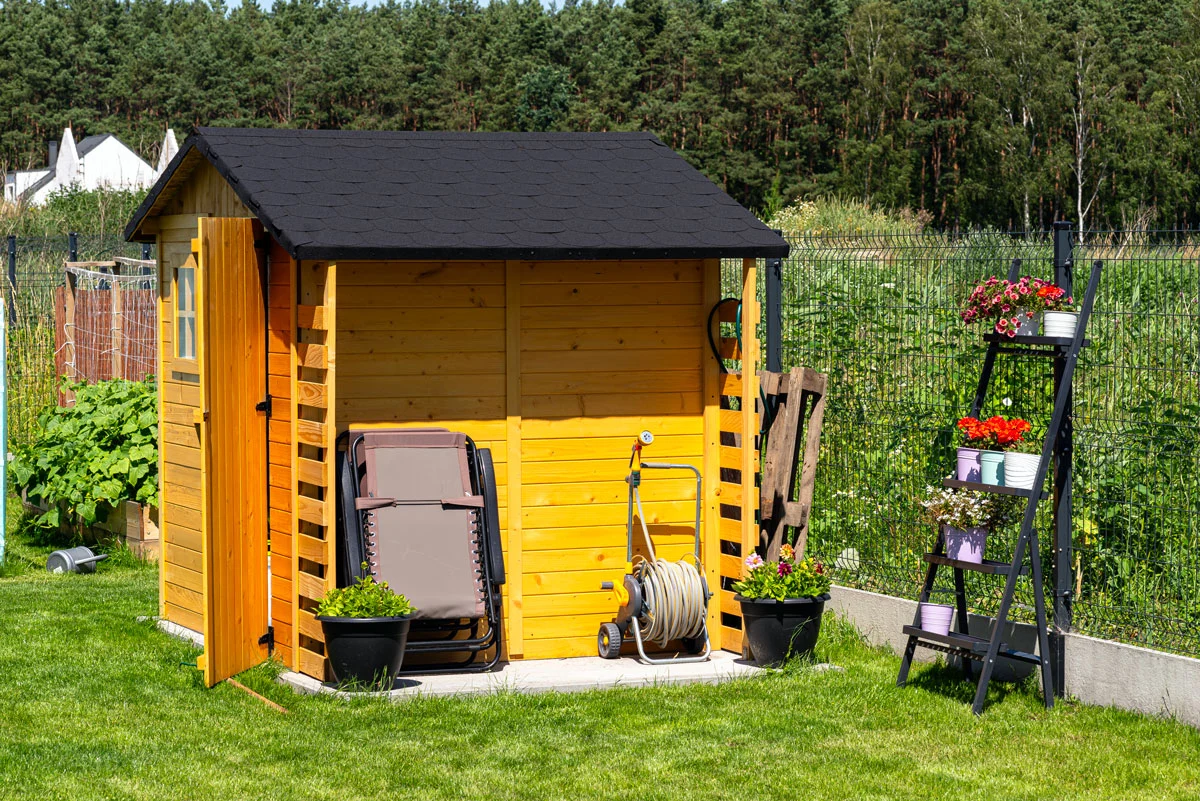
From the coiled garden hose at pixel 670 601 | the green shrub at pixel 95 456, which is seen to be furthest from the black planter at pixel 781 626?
the green shrub at pixel 95 456

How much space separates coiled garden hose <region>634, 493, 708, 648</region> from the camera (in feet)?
23.5

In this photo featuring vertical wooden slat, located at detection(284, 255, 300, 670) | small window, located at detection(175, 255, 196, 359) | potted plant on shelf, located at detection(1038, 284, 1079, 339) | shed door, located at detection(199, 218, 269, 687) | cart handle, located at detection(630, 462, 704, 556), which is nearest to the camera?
potted plant on shelf, located at detection(1038, 284, 1079, 339)

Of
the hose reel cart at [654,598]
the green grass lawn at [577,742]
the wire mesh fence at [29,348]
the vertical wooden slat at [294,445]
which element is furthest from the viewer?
the wire mesh fence at [29,348]

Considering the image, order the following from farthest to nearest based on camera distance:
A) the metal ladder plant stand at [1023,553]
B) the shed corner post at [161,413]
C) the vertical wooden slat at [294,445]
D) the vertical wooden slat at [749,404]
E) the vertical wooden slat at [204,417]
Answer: the shed corner post at [161,413] < the vertical wooden slat at [749,404] < the vertical wooden slat at [294,445] < the vertical wooden slat at [204,417] < the metal ladder plant stand at [1023,553]

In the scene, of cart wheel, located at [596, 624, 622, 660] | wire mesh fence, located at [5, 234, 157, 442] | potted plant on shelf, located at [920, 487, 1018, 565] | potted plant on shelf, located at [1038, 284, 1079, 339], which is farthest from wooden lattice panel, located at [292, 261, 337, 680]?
wire mesh fence, located at [5, 234, 157, 442]

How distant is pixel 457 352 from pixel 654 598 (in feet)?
5.23

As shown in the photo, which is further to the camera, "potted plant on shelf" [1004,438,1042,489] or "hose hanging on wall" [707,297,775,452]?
"hose hanging on wall" [707,297,775,452]

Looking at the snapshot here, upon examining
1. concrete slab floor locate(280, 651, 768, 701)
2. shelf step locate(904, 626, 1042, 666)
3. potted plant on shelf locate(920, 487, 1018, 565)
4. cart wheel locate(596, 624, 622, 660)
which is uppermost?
potted plant on shelf locate(920, 487, 1018, 565)

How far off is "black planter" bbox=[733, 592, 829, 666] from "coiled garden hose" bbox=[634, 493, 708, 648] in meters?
0.23

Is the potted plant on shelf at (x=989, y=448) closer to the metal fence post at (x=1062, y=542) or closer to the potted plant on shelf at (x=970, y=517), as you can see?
the potted plant on shelf at (x=970, y=517)

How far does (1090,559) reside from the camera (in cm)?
693

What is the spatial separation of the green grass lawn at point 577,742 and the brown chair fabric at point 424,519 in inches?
21.1

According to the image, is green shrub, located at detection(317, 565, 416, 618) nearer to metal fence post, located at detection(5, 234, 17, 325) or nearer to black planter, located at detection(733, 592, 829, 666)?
black planter, located at detection(733, 592, 829, 666)

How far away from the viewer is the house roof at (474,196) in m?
6.72
